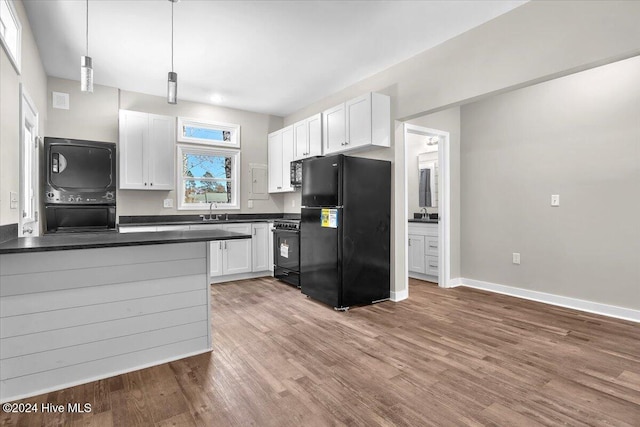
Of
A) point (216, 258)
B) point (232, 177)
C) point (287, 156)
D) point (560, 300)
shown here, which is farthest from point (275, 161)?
point (560, 300)

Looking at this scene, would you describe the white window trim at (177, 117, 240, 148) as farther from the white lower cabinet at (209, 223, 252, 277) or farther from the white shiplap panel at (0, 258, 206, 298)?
the white shiplap panel at (0, 258, 206, 298)

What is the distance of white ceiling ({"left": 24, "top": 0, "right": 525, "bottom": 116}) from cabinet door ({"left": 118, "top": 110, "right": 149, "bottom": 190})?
46 centimetres

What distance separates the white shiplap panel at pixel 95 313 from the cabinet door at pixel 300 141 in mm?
2875

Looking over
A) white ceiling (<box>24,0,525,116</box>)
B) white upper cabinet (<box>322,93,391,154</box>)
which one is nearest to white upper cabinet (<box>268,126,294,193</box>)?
white ceiling (<box>24,0,525,116</box>)

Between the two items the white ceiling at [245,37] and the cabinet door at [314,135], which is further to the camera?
the cabinet door at [314,135]

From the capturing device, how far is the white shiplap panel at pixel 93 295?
189cm

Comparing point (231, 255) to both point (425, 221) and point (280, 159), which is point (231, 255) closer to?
point (280, 159)

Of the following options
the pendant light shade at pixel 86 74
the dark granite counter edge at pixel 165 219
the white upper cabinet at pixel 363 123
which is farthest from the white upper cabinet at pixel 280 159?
the pendant light shade at pixel 86 74

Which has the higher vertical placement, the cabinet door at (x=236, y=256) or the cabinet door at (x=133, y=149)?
the cabinet door at (x=133, y=149)

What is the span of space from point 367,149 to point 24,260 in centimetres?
332

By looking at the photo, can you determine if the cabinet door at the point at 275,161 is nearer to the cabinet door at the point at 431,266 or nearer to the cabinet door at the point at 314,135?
the cabinet door at the point at 314,135

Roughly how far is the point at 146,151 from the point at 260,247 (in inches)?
82.8

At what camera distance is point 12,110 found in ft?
8.11

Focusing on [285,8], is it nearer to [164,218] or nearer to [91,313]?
[91,313]
